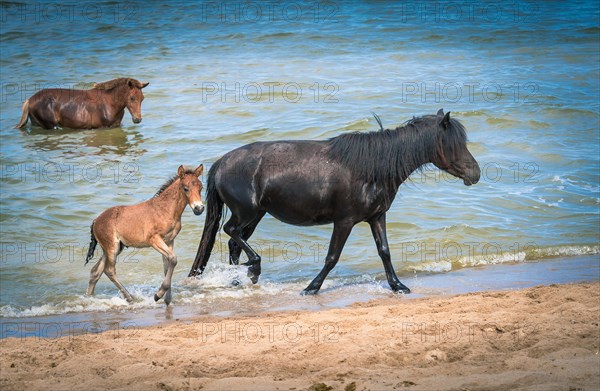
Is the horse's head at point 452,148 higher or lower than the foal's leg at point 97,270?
higher

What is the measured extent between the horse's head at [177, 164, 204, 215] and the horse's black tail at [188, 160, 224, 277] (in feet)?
3.38

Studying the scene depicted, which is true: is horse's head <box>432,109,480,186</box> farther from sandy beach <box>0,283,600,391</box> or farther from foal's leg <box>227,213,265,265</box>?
foal's leg <box>227,213,265,265</box>

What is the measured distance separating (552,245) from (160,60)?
12.3 metres

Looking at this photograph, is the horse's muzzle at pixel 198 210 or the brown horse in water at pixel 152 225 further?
the brown horse in water at pixel 152 225

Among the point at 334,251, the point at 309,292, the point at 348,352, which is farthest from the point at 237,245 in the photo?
the point at 348,352

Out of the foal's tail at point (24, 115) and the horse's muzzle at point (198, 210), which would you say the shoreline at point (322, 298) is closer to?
the horse's muzzle at point (198, 210)

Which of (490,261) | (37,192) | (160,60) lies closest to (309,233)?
(490,261)

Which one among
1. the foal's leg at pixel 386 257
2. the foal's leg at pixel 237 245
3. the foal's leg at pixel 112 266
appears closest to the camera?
the foal's leg at pixel 112 266

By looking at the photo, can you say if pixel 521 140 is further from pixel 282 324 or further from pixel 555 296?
pixel 282 324

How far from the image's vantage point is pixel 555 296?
8.05 m

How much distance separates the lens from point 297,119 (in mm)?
16828

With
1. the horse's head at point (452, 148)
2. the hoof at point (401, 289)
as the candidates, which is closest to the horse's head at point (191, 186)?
the hoof at point (401, 289)

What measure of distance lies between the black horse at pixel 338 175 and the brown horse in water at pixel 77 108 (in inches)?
298

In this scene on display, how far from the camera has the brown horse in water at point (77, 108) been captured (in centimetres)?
1661
